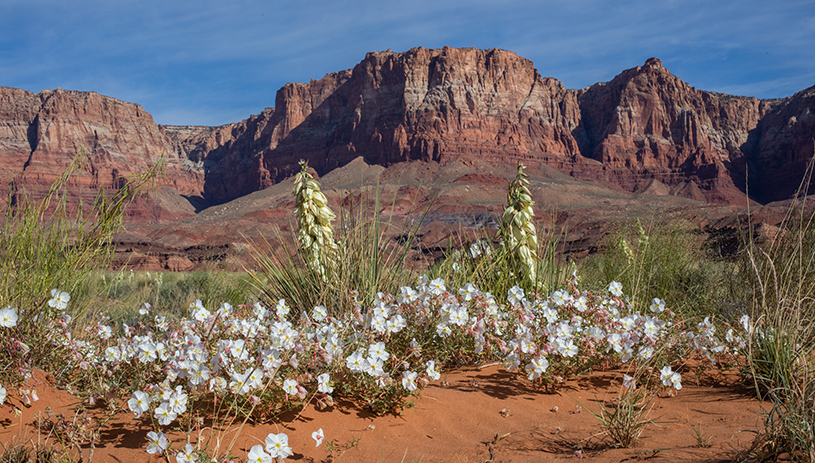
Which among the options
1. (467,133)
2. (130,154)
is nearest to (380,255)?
(467,133)

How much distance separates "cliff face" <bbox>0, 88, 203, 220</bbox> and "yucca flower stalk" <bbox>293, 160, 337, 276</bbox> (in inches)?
4376

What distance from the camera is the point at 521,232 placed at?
4.78m

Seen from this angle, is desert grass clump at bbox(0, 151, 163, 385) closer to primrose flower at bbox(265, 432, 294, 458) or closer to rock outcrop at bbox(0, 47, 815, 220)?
primrose flower at bbox(265, 432, 294, 458)

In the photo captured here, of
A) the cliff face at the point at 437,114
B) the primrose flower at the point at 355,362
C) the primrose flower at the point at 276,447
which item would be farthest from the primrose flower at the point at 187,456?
the cliff face at the point at 437,114

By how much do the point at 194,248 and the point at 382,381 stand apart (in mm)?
34858

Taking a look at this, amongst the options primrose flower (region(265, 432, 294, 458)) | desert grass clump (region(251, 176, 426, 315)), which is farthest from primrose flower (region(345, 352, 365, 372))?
desert grass clump (region(251, 176, 426, 315))

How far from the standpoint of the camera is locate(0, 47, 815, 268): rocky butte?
97625 millimetres

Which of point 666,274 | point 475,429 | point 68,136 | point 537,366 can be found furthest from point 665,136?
point 68,136

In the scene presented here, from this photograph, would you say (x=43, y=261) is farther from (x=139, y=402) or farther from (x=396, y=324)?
(x=396, y=324)

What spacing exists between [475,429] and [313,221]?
105 inches

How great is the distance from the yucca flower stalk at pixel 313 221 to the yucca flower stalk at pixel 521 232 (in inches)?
62.7

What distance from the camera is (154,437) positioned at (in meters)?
2.08

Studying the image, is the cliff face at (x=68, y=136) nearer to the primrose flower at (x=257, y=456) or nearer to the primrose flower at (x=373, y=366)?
the primrose flower at (x=373, y=366)

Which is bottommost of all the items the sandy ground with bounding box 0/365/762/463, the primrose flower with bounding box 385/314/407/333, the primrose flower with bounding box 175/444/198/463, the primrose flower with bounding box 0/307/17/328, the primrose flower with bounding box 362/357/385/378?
the sandy ground with bounding box 0/365/762/463
